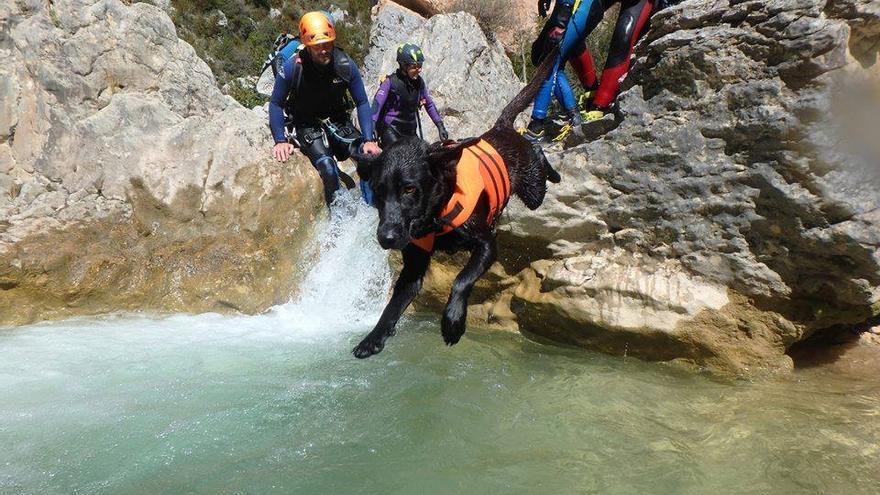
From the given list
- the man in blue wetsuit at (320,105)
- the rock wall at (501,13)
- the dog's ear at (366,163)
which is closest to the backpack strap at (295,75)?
the man in blue wetsuit at (320,105)

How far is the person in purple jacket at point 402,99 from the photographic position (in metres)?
6.60

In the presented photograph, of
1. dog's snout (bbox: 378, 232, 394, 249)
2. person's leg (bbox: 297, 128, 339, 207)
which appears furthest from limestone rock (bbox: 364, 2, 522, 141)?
dog's snout (bbox: 378, 232, 394, 249)

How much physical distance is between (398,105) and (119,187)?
3231 mm

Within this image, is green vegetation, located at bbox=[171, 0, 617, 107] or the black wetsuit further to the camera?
green vegetation, located at bbox=[171, 0, 617, 107]

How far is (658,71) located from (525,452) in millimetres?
3084

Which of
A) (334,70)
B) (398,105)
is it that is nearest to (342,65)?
(334,70)

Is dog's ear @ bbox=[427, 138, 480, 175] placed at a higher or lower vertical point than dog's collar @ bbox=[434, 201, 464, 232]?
higher

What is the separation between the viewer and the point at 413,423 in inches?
120

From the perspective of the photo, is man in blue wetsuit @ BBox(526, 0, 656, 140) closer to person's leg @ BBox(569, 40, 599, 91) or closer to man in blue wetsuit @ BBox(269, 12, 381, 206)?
person's leg @ BBox(569, 40, 599, 91)

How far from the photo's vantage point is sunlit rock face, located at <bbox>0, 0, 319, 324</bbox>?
5.27m

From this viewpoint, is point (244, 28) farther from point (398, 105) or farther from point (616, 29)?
point (616, 29)

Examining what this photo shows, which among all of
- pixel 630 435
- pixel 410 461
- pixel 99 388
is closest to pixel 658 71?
pixel 630 435

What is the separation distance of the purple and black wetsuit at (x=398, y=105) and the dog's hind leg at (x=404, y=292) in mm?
3170

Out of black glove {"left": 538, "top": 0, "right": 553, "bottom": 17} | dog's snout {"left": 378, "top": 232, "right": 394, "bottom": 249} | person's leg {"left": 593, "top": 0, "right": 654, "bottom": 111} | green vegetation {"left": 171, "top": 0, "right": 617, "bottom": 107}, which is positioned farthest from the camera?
green vegetation {"left": 171, "top": 0, "right": 617, "bottom": 107}
